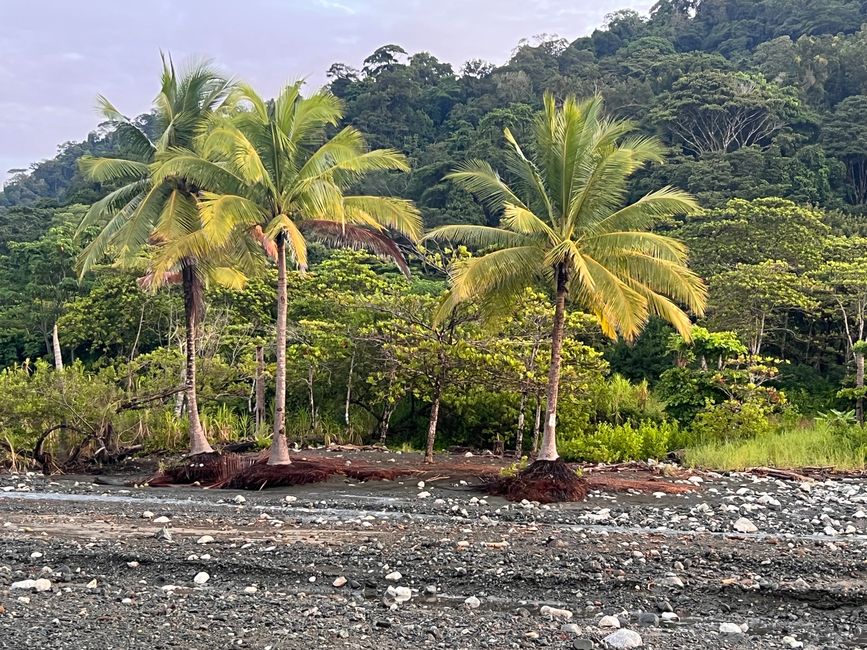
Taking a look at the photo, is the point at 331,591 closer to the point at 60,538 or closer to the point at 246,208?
the point at 60,538

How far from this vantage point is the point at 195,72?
17797 millimetres

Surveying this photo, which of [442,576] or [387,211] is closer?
[442,576]

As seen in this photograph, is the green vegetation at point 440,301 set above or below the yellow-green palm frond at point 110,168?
below

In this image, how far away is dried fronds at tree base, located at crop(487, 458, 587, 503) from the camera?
42.9 feet

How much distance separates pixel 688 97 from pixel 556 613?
4402 cm

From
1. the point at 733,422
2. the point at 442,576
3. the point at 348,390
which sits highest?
the point at 348,390

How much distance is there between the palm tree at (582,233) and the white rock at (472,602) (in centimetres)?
679

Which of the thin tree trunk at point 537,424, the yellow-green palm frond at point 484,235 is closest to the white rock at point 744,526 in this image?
the yellow-green palm frond at point 484,235

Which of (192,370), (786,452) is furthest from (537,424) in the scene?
(192,370)

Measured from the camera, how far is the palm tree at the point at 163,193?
55.4 ft

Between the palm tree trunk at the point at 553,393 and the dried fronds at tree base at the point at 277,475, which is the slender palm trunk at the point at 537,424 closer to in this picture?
the palm tree trunk at the point at 553,393

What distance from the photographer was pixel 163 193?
1727 centimetres

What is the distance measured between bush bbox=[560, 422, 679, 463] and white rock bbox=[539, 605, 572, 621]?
1108 centimetres

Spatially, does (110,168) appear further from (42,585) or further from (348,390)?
(42,585)
